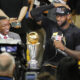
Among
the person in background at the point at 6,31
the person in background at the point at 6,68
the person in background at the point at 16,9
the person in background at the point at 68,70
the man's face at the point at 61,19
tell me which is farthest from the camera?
the person in background at the point at 16,9

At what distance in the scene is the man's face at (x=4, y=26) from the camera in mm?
4803

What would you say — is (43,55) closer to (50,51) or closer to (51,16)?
(50,51)

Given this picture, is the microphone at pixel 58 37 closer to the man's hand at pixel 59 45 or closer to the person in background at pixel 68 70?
the man's hand at pixel 59 45

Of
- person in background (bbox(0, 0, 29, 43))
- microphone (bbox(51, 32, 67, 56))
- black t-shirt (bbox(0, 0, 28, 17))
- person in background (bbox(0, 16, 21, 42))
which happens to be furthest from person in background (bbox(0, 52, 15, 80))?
black t-shirt (bbox(0, 0, 28, 17))

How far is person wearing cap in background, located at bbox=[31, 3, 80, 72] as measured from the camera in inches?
190

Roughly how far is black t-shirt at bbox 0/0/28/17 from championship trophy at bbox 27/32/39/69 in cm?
66

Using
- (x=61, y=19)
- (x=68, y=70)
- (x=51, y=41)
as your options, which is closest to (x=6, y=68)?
(x=68, y=70)

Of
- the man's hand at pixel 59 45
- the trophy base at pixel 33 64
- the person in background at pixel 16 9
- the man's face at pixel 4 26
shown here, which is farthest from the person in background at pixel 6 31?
the man's hand at pixel 59 45

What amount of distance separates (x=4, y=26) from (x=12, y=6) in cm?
43

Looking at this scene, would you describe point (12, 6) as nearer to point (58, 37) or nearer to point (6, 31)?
point (6, 31)

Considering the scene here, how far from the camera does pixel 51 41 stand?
16.1 ft

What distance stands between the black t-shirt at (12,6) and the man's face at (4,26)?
287mm

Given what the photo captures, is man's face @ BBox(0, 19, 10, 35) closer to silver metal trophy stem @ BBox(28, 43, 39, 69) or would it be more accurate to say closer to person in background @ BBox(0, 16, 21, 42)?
person in background @ BBox(0, 16, 21, 42)

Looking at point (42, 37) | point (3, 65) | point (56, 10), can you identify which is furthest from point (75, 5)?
point (3, 65)
